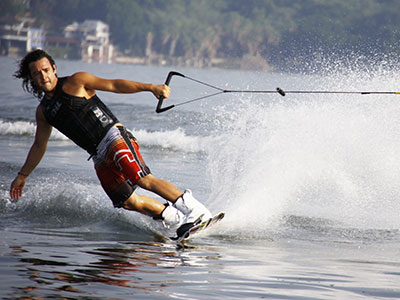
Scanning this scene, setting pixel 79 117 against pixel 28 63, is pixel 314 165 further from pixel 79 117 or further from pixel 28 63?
pixel 28 63

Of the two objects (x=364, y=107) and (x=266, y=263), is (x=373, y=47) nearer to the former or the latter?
(x=364, y=107)

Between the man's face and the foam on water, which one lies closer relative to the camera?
the man's face

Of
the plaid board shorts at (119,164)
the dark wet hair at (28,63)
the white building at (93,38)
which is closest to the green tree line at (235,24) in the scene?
the white building at (93,38)

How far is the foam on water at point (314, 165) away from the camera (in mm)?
8312

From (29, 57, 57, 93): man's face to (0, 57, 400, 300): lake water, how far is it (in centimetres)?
122

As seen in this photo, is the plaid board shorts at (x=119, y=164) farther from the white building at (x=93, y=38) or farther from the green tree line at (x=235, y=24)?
the white building at (x=93, y=38)

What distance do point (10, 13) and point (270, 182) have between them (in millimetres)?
96632

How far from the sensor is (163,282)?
5129 millimetres

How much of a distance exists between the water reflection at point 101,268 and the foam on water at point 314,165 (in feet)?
4.99

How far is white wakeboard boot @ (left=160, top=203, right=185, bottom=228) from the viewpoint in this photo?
6738 millimetres

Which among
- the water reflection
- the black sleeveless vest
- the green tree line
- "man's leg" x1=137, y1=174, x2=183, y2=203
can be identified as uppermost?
the green tree line

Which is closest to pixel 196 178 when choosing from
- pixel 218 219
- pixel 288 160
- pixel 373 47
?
pixel 288 160

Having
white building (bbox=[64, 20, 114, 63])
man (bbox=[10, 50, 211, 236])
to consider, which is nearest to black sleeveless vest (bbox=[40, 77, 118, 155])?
man (bbox=[10, 50, 211, 236])

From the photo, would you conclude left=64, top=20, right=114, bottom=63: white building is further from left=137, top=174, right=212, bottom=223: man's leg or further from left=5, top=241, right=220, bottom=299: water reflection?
left=5, top=241, right=220, bottom=299: water reflection
